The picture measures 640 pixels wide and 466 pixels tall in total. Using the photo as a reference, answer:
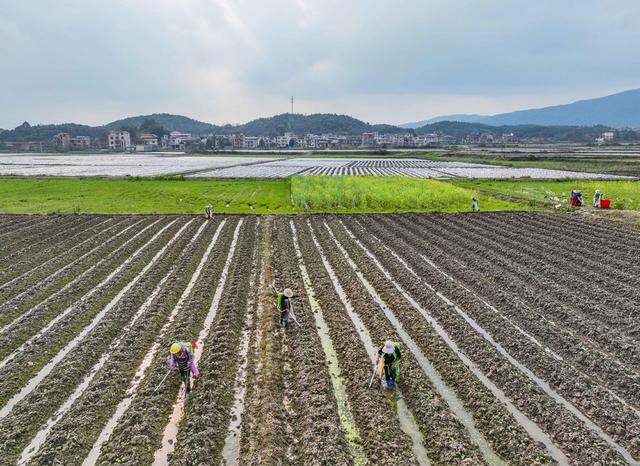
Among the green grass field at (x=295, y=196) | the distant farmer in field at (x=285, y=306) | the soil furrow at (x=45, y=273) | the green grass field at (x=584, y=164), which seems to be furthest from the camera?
the green grass field at (x=584, y=164)

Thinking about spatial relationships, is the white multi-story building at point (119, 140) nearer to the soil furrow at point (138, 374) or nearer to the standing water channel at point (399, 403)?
the soil furrow at point (138, 374)

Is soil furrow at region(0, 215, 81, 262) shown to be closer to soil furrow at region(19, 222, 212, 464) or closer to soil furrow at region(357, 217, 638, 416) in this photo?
soil furrow at region(19, 222, 212, 464)

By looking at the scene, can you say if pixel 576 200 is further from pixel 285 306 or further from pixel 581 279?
pixel 285 306

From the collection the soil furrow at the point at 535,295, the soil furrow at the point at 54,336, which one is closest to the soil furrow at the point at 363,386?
the soil furrow at the point at 535,295

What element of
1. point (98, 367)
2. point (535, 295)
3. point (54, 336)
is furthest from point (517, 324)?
point (54, 336)

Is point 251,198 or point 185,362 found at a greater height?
point 251,198

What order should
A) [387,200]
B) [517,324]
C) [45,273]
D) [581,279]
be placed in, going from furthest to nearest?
[387,200]
[45,273]
[581,279]
[517,324]

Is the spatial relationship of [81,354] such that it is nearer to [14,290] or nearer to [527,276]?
[14,290]
